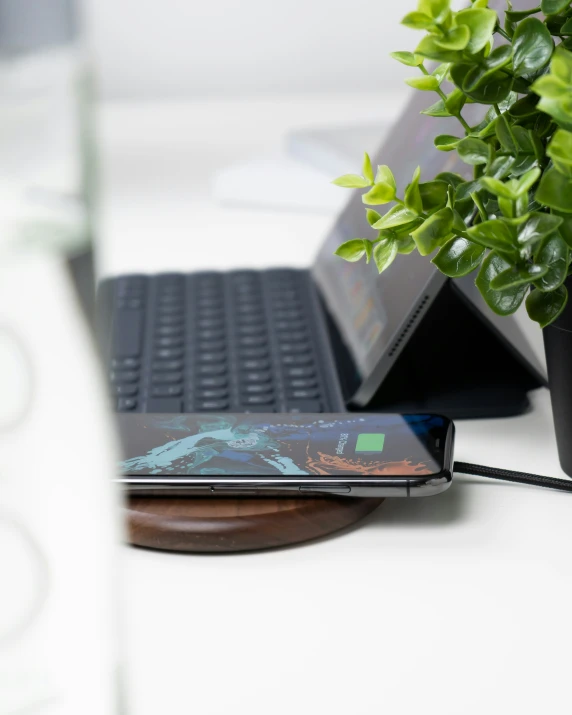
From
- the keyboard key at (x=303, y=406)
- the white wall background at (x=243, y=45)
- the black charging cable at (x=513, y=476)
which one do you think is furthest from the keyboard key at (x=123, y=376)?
the white wall background at (x=243, y=45)

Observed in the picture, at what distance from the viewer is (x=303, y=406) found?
535mm

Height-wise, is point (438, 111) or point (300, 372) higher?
point (438, 111)

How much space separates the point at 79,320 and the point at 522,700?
232 mm

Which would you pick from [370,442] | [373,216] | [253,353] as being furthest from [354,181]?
[253,353]

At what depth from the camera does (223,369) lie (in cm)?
58

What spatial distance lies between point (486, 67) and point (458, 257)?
74mm

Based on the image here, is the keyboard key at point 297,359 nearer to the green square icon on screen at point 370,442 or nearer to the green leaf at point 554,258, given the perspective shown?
the green square icon on screen at point 370,442

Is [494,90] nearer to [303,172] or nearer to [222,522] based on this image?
[222,522]

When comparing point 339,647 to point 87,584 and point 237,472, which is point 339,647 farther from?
point 87,584

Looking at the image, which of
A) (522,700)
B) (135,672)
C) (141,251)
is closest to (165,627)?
(135,672)

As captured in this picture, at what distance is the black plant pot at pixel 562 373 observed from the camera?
1.38 ft

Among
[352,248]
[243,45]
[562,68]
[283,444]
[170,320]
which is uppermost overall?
[562,68]

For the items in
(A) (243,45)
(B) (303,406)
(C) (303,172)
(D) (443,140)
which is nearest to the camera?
(D) (443,140)

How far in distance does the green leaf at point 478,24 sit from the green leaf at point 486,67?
1cm
